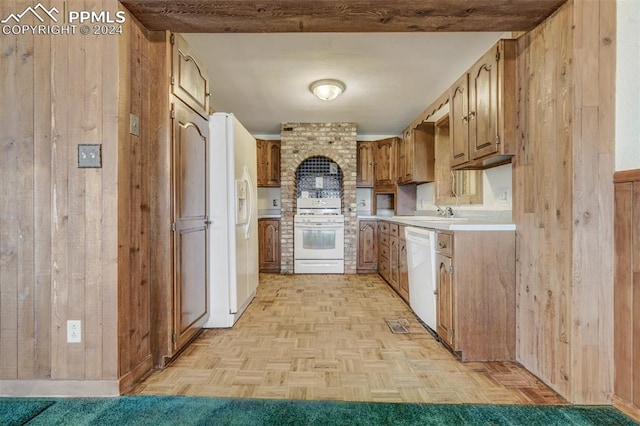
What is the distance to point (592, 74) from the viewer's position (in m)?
1.68

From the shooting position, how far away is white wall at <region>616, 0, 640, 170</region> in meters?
1.61

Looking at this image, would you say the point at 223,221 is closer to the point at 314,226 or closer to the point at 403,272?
the point at 403,272

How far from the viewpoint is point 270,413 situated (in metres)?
1.63

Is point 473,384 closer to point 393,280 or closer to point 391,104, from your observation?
point 393,280

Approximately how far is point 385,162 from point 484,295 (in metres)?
3.70

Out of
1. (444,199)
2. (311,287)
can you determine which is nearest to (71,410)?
(311,287)

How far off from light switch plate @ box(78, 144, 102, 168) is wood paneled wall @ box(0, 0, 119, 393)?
0.03 metres

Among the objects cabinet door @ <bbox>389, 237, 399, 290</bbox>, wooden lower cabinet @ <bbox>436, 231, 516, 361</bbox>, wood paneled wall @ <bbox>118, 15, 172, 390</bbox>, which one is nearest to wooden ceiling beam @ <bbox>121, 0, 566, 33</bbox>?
wood paneled wall @ <bbox>118, 15, 172, 390</bbox>

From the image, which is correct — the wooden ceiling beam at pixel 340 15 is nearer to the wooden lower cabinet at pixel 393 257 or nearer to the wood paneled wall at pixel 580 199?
the wood paneled wall at pixel 580 199

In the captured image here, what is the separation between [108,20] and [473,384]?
9.31ft

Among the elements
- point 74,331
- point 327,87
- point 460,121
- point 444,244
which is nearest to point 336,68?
point 327,87

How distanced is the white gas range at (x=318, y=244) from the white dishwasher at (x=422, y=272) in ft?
7.01

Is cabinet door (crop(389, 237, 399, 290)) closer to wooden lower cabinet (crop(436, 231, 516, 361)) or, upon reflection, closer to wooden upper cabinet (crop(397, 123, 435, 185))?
wooden upper cabinet (crop(397, 123, 435, 185))

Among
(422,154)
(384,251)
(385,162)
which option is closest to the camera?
(422,154)
